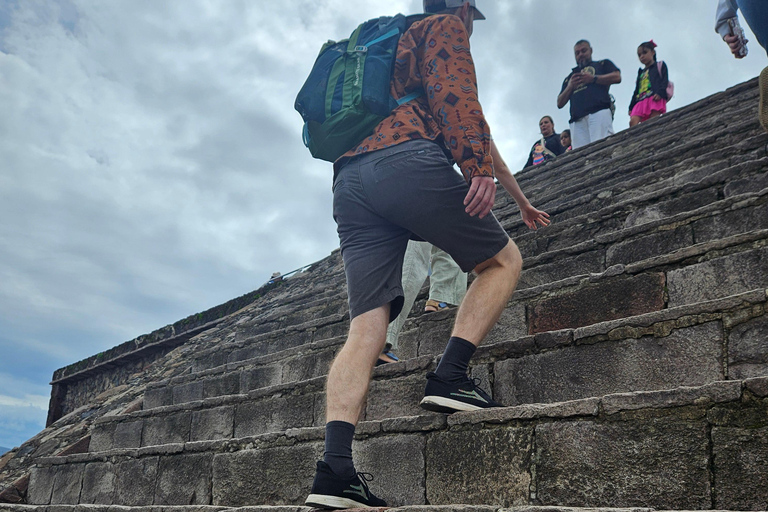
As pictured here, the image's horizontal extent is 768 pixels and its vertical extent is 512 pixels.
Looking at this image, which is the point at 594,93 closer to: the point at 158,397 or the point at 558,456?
the point at 158,397

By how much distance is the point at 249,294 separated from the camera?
8500 millimetres

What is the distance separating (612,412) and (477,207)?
2.80ft

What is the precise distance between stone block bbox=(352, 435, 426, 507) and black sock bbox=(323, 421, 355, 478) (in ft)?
1.18

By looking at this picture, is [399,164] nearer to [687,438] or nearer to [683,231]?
[687,438]

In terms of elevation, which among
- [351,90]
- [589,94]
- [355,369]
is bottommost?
[355,369]

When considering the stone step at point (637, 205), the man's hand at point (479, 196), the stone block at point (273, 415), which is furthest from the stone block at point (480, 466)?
the stone step at point (637, 205)

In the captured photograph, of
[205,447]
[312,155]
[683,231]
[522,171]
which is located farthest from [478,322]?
[522,171]

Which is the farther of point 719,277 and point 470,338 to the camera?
point 719,277

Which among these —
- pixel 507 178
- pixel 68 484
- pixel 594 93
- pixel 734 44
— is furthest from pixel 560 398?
pixel 594 93

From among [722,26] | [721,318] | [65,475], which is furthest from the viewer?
[65,475]

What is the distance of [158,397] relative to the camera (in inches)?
213

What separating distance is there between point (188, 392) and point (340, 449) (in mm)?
3345

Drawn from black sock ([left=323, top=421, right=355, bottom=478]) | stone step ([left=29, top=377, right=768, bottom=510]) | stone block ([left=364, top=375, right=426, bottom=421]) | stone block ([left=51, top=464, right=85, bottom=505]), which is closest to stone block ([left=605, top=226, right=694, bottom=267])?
stone block ([left=364, top=375, right=426, bottom=421])

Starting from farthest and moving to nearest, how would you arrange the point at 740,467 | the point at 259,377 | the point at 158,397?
the point at 158,397, the point at 259,377, the point at 740,467
